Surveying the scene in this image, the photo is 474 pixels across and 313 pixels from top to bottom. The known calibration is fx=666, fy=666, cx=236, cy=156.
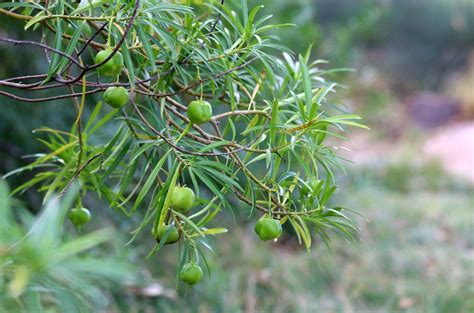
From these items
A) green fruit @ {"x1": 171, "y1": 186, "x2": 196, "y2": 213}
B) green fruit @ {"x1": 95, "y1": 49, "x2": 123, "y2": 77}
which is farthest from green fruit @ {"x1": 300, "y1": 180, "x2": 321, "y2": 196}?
green fruit @ {"x1": 95, "y1": 49, "x2": 123, "y2": 77}

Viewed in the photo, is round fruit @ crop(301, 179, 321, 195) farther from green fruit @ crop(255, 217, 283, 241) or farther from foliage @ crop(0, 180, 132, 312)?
foliage @ crop(0, 180, 132, 312)

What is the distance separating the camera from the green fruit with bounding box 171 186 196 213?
76 cm

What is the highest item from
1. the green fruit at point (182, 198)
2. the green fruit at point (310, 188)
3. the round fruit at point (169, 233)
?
the green fruit at point (310, 188)

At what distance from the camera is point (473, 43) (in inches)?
389

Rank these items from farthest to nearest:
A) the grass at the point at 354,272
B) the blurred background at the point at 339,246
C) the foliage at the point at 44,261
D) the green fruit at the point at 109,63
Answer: the grass at the point at 354,272, the blurred background at the point at 339,246, the green fruit at the point at 109,63, the foliage at the point at 44,261

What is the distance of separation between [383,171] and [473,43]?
519cm

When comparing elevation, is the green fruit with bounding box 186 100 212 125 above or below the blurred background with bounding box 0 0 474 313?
above

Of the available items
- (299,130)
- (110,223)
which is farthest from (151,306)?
(299,130)

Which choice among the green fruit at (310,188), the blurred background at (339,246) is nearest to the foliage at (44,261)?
the green fruit at (310,188)

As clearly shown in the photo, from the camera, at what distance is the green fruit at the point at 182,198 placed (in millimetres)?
757

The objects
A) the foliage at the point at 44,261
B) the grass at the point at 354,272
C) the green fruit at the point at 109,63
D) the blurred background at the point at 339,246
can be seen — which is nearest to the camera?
the foliage at the point at 44,261

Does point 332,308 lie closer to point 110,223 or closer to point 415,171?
point 110,223

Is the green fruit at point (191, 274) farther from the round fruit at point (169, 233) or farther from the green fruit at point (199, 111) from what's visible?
the green fruit at point (199, 111)

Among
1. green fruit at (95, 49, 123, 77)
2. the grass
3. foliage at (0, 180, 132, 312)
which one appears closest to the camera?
foliage at (0, 180, 132, 312)
